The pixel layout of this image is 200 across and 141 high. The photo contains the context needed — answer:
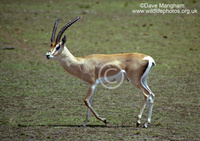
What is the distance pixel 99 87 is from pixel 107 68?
269 centimetres

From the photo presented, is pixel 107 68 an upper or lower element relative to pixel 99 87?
upper

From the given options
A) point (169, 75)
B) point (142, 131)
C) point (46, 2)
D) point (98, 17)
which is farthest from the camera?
point (46, 2)

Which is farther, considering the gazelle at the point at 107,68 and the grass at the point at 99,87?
the gazelle at the point at 107,68

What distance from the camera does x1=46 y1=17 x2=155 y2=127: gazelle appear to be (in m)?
6.29

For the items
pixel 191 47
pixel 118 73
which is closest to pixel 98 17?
pixel 191 47

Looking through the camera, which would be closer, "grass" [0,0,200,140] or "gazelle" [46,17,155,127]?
"grass" [0,0,200,140]

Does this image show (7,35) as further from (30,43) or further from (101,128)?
(101,128)

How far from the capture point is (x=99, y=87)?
29.9 ft

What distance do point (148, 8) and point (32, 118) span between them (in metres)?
12.4

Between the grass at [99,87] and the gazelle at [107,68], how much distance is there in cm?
59

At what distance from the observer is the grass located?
6086 millimetres

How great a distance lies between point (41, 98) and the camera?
26.1 feet

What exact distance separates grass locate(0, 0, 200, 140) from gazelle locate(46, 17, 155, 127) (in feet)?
1.94

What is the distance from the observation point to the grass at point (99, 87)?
6.09 m
